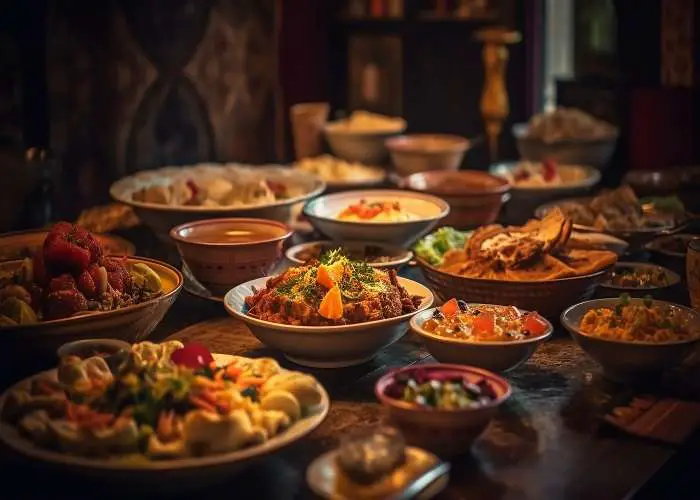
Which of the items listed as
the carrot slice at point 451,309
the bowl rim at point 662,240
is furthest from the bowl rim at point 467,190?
the carrot slice at point 451,309

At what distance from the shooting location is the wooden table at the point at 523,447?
7.08 ft

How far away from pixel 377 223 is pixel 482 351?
1202 mm

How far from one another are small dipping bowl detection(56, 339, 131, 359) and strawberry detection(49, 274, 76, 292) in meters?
0.23

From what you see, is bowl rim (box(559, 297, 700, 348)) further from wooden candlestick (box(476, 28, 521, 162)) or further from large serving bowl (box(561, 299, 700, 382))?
wooden candlestick (box(476, 28, 521, 162))

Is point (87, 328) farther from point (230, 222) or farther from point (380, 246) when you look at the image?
point (380, 246)

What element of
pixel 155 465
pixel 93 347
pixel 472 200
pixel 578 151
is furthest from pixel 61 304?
pixel 578 151

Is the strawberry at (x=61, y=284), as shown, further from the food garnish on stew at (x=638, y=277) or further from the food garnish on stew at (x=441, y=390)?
the food garnish on stew at (x=638, y=277)

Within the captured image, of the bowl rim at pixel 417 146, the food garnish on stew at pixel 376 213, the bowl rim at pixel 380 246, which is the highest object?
the bowl rim at pixel 417 146

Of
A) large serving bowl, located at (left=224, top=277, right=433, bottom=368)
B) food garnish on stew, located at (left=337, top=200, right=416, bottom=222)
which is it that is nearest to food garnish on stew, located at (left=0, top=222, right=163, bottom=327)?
large serving bowl, located at (left=224, top=277, right=433, bottom=368)

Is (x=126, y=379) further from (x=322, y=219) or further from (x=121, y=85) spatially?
(x=121, y=85)

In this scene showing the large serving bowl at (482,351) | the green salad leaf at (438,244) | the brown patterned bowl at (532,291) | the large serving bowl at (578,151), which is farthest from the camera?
the large serving bowl at (578,151)

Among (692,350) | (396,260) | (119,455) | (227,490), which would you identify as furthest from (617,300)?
(119,455)

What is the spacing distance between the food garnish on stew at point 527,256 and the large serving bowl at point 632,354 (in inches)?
17.5

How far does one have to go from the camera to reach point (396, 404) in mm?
2217
